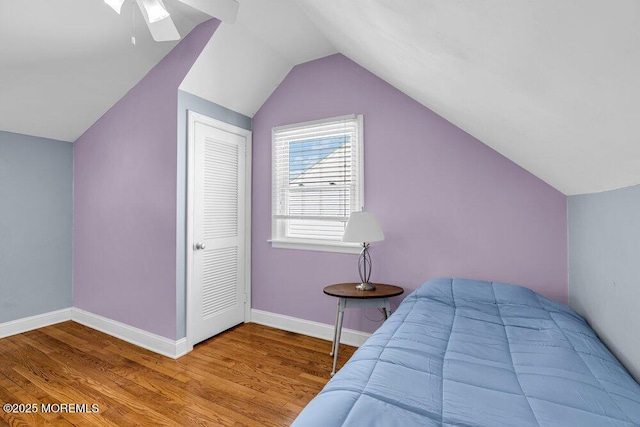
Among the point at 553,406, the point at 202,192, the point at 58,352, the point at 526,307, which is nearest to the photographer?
the point at 553,406

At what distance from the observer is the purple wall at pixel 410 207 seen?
7.48 feet

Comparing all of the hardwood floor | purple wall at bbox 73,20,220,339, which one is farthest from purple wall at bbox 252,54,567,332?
purple wall at bbox 73,20,220,339

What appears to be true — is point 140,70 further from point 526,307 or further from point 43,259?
point 526,307

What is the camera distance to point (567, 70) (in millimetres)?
732

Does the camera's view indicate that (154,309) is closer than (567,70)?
No

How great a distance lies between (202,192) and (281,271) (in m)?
1.10

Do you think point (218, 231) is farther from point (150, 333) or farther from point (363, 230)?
point (363, 230)

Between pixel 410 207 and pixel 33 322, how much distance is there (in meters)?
3.95

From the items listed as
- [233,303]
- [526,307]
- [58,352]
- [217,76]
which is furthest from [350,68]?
[58,352]

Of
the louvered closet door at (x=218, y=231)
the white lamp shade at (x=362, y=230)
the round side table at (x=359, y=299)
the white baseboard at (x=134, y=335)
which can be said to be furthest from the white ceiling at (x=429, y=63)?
the white baseboard at (x=134, y=335)

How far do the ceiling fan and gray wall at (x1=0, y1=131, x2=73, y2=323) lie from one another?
2557 millimetres

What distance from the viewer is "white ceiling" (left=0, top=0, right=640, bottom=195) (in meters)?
0.66

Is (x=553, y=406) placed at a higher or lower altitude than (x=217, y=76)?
lower

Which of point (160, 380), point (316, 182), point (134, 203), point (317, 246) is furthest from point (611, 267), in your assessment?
point (134, 203)
